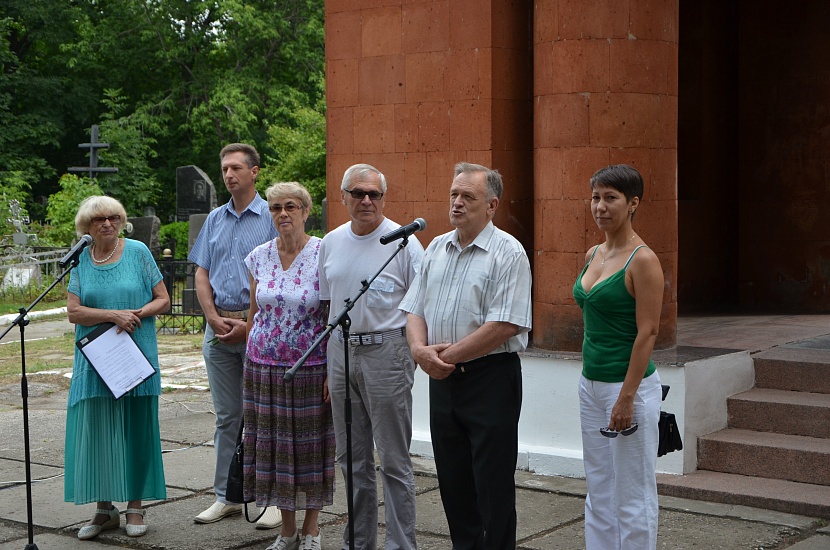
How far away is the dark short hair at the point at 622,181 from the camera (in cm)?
452

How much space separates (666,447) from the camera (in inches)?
184

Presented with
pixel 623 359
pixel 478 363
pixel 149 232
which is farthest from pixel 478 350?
pixel 149 232

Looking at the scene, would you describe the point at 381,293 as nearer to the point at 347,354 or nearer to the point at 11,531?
the point at 347,354

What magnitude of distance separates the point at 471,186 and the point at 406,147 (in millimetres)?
3353

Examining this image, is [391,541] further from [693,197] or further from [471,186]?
[693,197]

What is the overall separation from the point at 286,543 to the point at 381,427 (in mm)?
908

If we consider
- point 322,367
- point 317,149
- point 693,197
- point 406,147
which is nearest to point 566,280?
point 406,147

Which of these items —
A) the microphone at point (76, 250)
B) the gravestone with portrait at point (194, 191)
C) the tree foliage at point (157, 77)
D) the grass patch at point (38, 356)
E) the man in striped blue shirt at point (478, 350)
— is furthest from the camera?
the tree foliage at point (157, 77)

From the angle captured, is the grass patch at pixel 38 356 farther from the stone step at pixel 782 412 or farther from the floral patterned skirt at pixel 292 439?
the stone step at pixel 782 412

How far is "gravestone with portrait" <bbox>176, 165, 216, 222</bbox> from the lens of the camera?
25.0m

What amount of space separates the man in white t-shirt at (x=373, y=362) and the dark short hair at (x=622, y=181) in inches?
45.3

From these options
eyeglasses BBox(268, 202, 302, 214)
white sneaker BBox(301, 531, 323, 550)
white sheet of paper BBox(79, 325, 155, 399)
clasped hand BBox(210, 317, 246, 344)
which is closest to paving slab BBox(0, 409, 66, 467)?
white sheet of paper BBox(79, 325, 155, 399)

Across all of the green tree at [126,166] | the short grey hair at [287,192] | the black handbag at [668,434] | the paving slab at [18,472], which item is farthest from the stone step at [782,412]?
the green tree at [126,166]

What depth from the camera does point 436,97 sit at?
25.8 ft
